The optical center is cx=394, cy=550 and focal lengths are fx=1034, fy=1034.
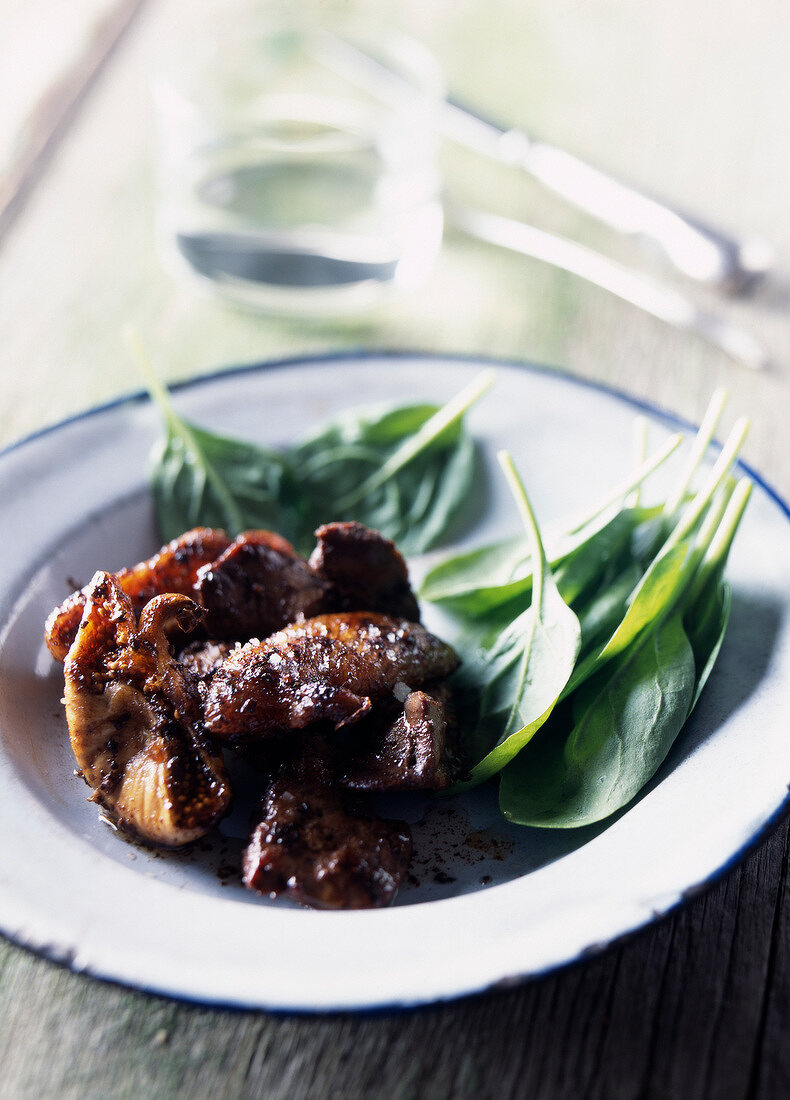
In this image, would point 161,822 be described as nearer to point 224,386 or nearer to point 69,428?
point 69,428

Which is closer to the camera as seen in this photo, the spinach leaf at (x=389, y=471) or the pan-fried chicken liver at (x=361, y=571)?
the pan-fried chicken liver at (x=361, y=571)

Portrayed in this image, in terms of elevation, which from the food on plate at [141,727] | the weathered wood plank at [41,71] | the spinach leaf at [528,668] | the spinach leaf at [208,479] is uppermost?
the spinach leaf at [528,668]

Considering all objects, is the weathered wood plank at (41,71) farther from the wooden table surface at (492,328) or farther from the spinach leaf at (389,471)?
the spinach leaf at (389,471)

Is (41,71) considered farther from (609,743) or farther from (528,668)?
(609,743)

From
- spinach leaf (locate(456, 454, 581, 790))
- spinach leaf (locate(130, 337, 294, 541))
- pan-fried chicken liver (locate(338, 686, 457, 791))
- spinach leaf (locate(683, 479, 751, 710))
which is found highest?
spinach leaf (locate(683, 479, 751, 710))

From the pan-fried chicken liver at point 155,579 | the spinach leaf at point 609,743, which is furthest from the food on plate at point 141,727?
the spinach leaf at point 609,743

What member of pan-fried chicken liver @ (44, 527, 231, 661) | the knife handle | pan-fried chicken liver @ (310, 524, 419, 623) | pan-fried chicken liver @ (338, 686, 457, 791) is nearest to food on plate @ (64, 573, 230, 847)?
pan-fried chicken liver @ (44, 527, 231, 661)

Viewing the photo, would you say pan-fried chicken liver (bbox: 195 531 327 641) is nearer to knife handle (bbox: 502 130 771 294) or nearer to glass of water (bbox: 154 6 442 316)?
glass of water (bbox: 154 6 442 316)
